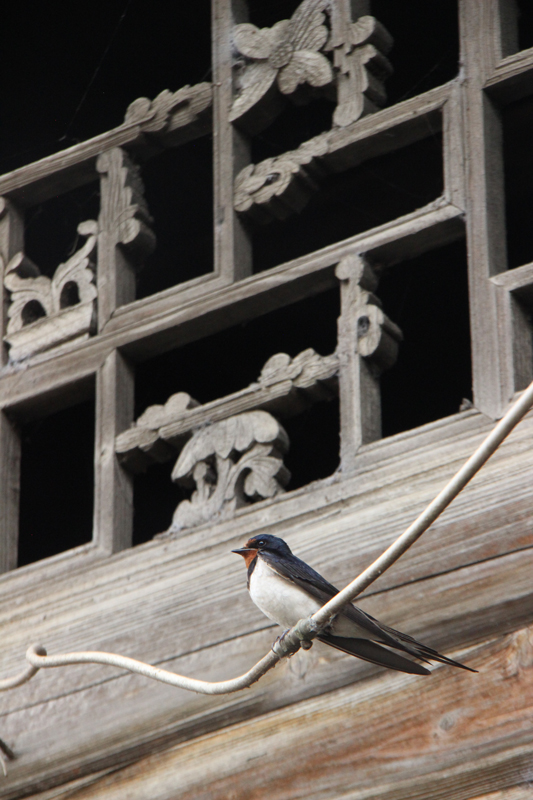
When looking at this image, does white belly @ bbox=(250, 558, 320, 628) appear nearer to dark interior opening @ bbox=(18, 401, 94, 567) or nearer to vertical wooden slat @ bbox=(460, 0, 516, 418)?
vertical wooden slat @ bbox=(460, 0, 516, 418)

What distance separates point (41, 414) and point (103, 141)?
92 centimetres

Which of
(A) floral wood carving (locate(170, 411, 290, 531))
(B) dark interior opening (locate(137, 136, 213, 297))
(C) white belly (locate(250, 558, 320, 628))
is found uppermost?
(B) dark interior opening (locate(137, 136, 213, 297))

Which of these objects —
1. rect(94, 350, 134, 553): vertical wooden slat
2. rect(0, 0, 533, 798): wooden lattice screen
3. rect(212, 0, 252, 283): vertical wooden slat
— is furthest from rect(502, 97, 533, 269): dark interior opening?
rect(94, 350, 134, 553): vertical wooden slat

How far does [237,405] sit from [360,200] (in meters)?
1.36

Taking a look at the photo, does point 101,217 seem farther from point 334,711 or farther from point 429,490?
point 334,711

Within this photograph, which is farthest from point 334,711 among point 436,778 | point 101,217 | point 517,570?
point 101,217

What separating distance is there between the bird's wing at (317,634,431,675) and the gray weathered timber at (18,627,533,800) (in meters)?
0.24

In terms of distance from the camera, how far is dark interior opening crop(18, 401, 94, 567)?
5625 millimetres

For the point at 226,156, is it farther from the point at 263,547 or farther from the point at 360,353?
the point at 263,547

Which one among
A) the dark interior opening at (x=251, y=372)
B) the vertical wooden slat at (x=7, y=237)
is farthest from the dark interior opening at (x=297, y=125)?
the vertical wooden slat at (x=7, y=237)

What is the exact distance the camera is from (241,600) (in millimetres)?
3695

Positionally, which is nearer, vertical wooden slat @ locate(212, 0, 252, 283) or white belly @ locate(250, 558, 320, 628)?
white belly @ locate(250, 558, 320, 628)

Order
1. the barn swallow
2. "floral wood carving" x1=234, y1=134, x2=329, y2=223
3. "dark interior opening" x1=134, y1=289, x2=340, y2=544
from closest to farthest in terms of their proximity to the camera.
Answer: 1. the barn swallow
2. "floral wood carving" x1=234, y1=134, x2=329, y2=223
3. "dark interior opening" x1=134, y1=289, x2=340, y2=544

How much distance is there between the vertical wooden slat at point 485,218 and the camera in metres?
3.56
